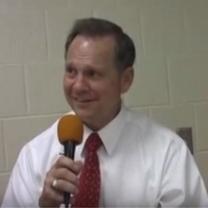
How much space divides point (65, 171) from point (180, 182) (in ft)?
1.55

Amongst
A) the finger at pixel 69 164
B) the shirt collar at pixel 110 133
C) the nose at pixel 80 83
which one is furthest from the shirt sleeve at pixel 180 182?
the finger at pixel 69 164

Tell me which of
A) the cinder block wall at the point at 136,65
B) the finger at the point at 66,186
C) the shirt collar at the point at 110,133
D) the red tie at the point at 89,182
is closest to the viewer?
the finger at the point at 66,186

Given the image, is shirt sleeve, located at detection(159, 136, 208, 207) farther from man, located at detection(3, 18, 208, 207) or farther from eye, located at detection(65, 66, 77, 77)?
eye, located at detection(65, 66, 77, 77)

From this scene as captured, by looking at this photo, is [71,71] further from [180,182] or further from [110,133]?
[180,182]

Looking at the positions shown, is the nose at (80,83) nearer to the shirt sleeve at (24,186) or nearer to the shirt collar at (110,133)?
the shirt collar at (110,133)

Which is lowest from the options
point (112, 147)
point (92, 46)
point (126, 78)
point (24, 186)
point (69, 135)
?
point (24, 186)

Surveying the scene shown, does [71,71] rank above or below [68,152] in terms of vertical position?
above

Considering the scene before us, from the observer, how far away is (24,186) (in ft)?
4.86

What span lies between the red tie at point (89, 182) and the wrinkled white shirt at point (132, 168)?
0.03 meters

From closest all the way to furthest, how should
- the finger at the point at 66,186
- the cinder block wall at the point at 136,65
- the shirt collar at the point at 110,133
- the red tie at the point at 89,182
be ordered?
the finger at the point at 66,186 → the red tie at the point at 89,182 → the shirt collar at the point at 110,133 → the cinder block wall at the point at 136,65

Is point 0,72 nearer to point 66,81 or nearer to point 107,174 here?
point 66,81

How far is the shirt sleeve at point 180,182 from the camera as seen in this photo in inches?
53.7

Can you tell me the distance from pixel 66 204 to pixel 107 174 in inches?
16.8

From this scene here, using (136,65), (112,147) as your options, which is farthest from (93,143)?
(136,65)
